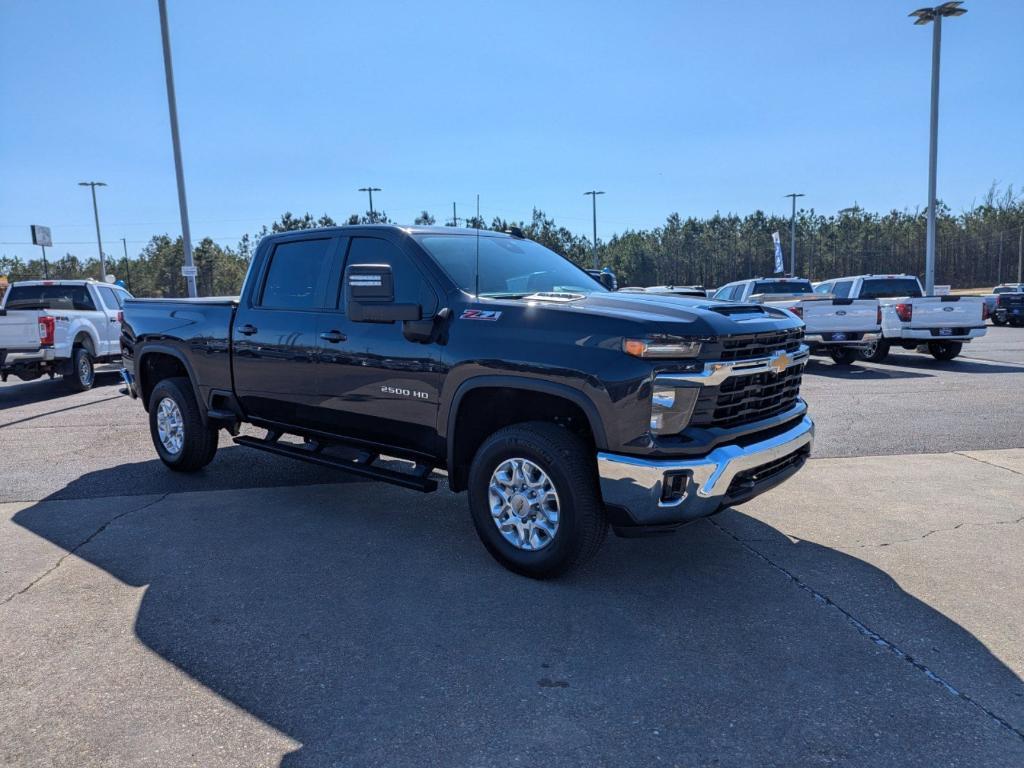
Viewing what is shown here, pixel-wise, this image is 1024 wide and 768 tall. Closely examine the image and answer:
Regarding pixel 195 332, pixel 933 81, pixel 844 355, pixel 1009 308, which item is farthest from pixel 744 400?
pixel 1009 308

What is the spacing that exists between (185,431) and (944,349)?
1464cm

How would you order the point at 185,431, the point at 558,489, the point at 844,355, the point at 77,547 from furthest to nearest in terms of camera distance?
the point at 844,355, the point at 185,431, the point at 77,547, the point at 558,489

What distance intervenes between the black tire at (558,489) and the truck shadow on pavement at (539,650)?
0.16 meters

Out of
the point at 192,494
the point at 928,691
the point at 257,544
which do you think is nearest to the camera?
the point at 928,691

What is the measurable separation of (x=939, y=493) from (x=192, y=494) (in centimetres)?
583

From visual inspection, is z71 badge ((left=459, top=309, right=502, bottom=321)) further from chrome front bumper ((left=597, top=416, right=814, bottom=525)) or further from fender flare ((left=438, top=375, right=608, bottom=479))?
chrome front bumper ((left=597, top=416, right=814, bottom=525))

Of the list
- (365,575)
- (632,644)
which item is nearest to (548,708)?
(632,644)

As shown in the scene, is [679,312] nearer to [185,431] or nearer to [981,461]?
[981,461]

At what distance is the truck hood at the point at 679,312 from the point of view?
3750mm

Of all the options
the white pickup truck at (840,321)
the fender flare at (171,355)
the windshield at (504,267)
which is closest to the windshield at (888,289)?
the white pickup truck at (840,321)

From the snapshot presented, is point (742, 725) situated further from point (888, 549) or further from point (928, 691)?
point (888, 549)

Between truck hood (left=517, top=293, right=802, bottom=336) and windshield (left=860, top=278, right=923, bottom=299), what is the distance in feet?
43.2

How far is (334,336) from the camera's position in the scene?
506cm

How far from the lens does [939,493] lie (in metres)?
5.68
